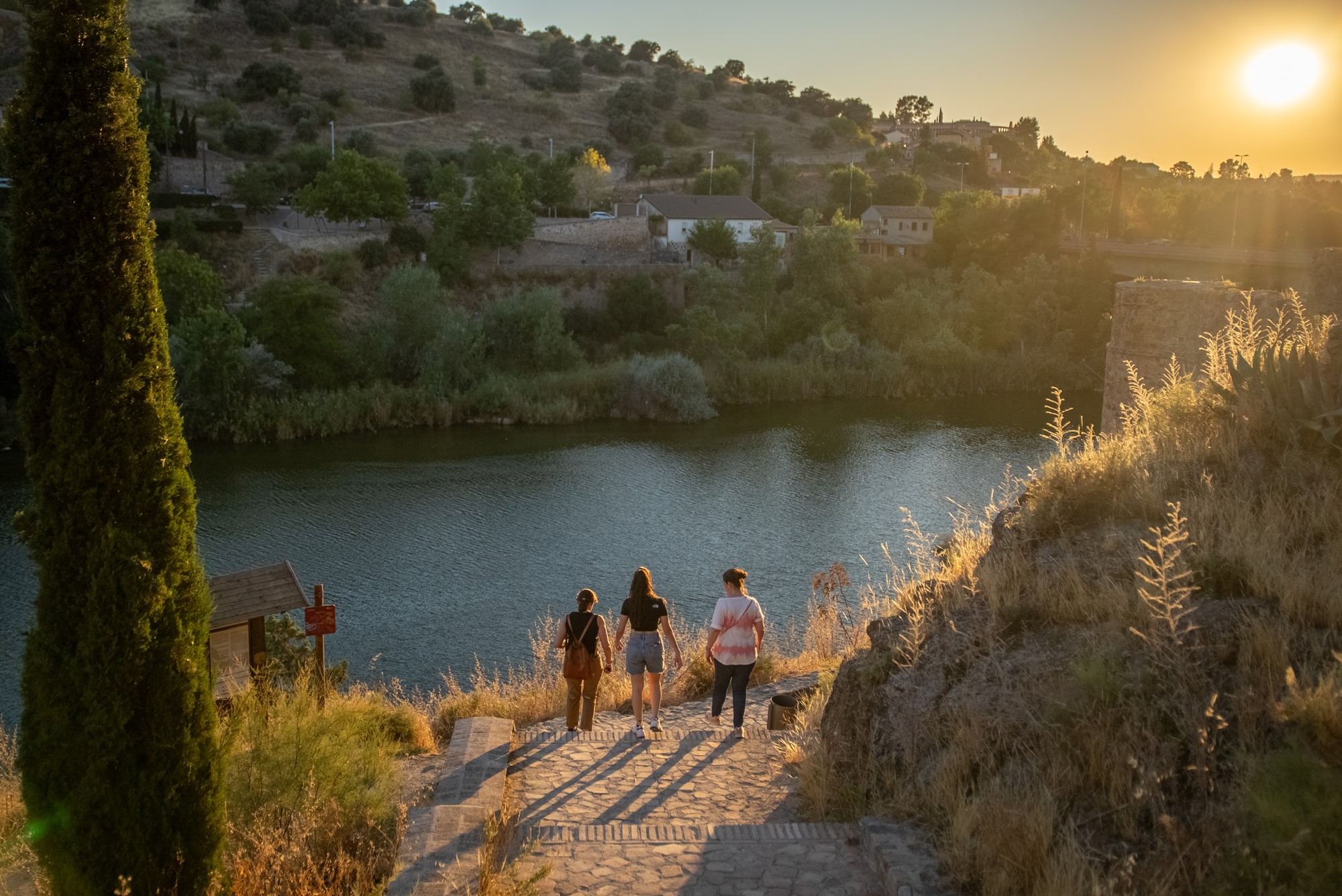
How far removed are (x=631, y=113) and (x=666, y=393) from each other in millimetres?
47666

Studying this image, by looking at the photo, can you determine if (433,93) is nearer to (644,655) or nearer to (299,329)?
(299,329)

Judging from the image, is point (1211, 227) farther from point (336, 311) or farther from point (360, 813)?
point (360, 813)

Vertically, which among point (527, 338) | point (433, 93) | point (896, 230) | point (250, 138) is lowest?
point (527, 338)

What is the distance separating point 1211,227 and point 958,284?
10240 mm

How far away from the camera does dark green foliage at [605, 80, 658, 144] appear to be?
75250 mm

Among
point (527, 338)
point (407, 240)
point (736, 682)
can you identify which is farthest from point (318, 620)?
point (407, 240)

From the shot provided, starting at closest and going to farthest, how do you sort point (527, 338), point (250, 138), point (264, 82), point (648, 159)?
point (527, 338), point (250, 138), point (264, 82), point (648, 159)

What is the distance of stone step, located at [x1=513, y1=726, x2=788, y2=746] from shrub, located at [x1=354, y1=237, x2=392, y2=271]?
3553cm

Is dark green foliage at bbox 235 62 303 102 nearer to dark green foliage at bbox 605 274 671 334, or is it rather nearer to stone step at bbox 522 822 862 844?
dark green foliage at bbox 605 274 671 334

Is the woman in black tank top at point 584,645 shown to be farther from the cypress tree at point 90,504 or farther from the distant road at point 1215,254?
the distant road at point 1215,254

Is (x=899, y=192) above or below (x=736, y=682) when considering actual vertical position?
above

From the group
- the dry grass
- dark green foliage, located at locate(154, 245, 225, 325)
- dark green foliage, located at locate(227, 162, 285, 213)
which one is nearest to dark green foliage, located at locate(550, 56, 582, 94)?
dark green foliage, located at locate(227, 162, 285, 213)

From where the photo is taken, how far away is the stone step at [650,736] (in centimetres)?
751

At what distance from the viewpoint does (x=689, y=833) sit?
18.8 ft
